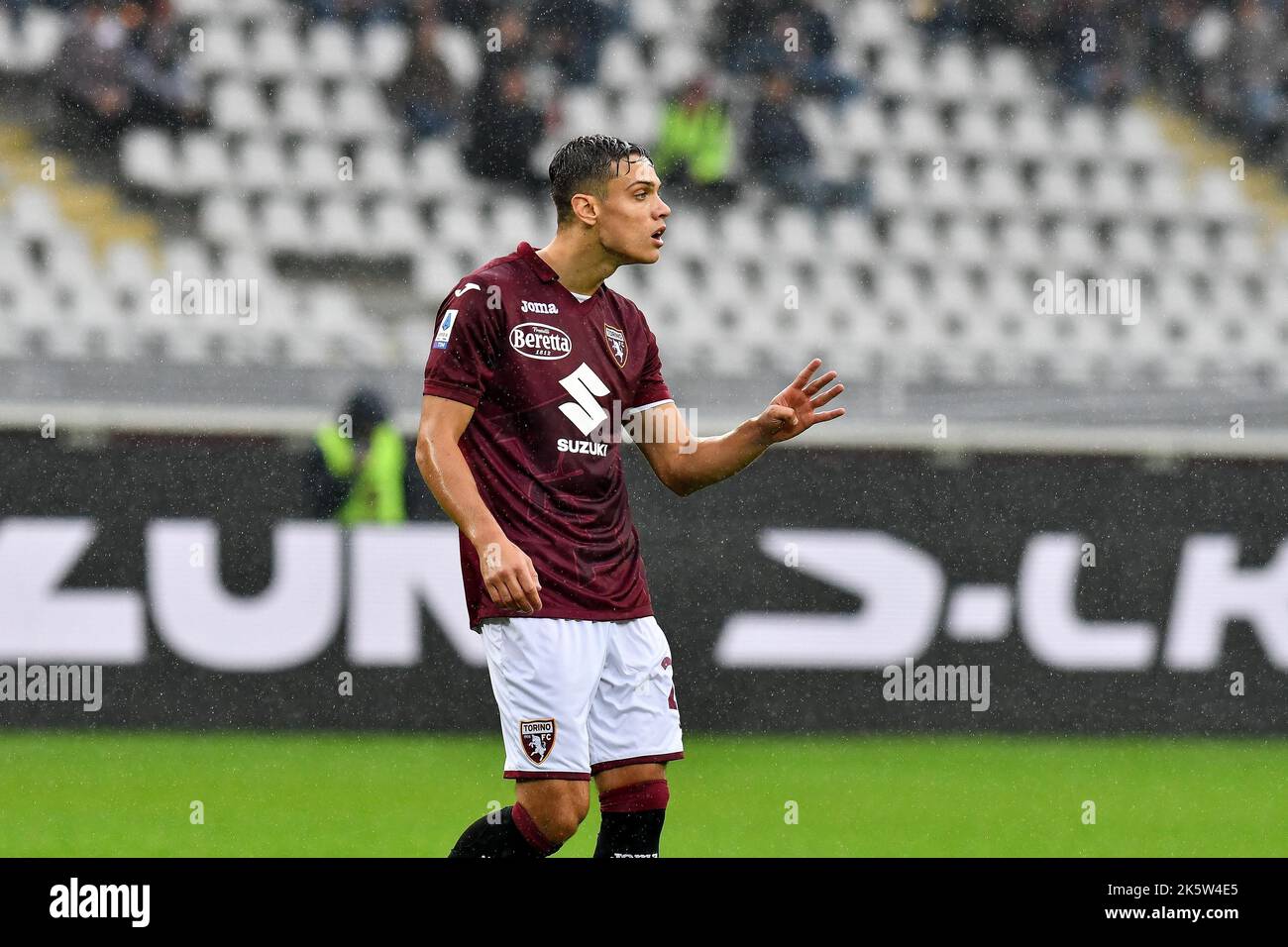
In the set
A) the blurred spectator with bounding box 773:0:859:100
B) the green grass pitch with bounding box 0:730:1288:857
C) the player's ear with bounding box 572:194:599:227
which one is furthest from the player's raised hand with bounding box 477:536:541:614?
the blurred spectator with bounding box 773:0:859:100

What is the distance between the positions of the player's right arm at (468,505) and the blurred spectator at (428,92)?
A: 22.3 ft

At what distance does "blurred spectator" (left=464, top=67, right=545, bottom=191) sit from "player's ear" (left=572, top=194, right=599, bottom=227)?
625 centimetres

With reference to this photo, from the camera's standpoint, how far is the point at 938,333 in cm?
1040

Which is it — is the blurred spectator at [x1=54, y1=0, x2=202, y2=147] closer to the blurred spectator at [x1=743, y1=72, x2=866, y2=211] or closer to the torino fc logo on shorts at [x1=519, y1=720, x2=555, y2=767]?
the blurred spectator at [x1=743, y1=72, x2=866, y2=211]

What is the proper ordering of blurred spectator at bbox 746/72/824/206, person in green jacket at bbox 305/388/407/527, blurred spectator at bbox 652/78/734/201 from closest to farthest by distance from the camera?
1. person in green jacket at bbox 305/388/407/527
2. blurred spectator at bbox 652/78/734/201
3. blurred spectator at bbox 746/72/824/206

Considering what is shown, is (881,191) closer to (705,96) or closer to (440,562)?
(705,96)

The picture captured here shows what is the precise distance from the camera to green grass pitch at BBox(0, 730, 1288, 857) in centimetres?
582

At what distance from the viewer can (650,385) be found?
4512 mm

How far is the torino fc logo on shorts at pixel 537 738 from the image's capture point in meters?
4.04

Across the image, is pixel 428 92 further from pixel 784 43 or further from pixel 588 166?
pixel 588 166

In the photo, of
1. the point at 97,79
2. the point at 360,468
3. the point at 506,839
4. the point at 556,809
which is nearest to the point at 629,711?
the point at 556,809

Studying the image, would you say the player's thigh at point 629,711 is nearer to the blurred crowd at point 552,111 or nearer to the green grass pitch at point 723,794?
the green grass pitch at point 723,794

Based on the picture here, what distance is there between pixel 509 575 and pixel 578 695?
386mm
